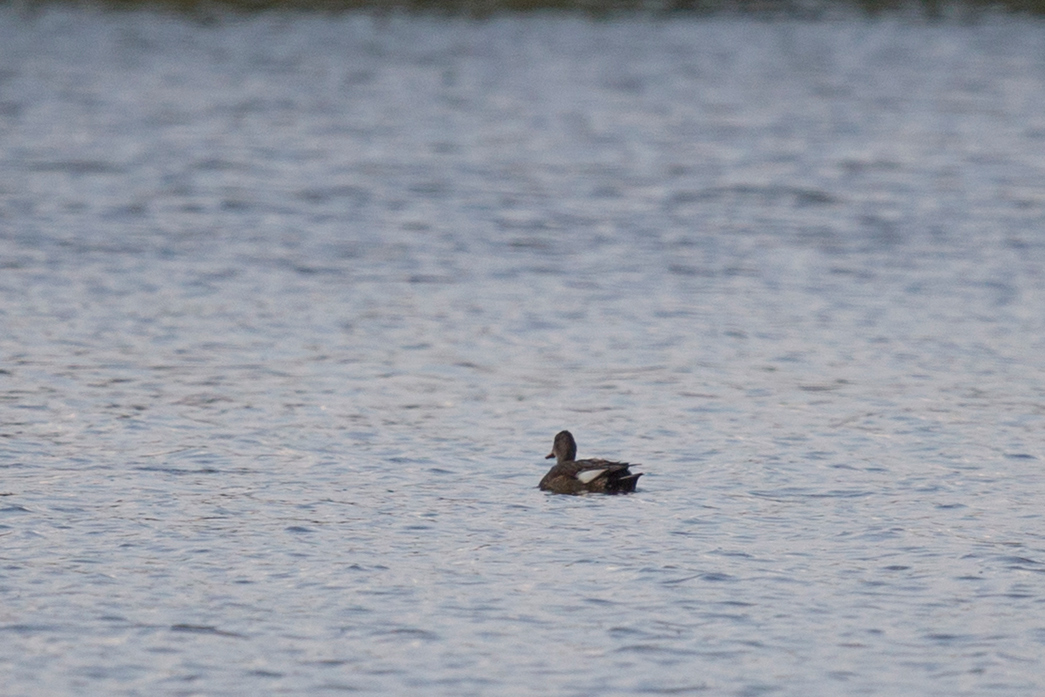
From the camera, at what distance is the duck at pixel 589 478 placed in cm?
1513

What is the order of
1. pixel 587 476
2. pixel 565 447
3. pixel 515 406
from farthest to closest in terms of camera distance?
1. pixel 515 406
2. pixel 565 447
3. pixel 587 476

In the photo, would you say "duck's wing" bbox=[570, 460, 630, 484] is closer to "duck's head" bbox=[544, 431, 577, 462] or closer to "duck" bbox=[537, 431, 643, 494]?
"duck" bbox=[537, 431, 643, 494]

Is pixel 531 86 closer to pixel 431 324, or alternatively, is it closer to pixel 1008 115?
pixel 1008 115

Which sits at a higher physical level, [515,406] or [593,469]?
[593,469]

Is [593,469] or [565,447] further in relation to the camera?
[565,447]

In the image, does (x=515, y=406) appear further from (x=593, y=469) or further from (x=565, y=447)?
(x=593, y=469)

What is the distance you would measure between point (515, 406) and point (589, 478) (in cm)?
361

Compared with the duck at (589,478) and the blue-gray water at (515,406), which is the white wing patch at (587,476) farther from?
the blue-gray water at (515,406)

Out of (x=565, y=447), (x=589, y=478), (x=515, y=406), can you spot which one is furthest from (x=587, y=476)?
(x=515, y=406)

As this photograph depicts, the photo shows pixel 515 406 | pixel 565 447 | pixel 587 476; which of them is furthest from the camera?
pixel 515 406

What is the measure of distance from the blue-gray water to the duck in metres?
0.15

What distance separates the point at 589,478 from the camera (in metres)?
15.1

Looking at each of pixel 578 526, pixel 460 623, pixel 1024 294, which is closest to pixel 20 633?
pixel 460 623

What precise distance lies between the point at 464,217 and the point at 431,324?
8.25 meters
